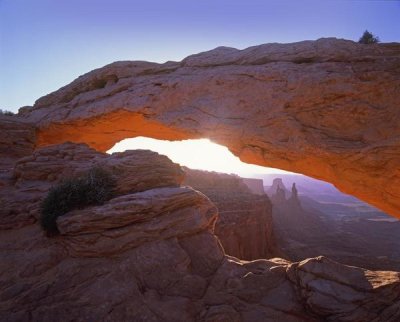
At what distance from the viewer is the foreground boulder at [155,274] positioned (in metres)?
8.11

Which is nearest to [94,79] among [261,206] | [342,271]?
[342,271]

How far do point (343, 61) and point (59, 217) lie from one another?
14.1 m

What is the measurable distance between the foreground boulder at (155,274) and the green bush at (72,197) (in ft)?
1.49

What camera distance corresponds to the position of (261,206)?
5669 centimetres

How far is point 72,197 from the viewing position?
38.4 feet

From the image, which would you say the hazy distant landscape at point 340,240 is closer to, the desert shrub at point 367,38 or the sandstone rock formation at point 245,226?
the sandstone rock formation at point 245,226

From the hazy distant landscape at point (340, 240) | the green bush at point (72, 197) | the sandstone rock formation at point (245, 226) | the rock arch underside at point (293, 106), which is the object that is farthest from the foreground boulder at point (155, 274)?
the hazy distant landscape at point (340, 240)

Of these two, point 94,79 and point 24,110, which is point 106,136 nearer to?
A: point 94,79

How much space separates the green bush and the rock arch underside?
5.53m

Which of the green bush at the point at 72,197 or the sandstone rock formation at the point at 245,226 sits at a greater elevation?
the green bush at the point at 72,197

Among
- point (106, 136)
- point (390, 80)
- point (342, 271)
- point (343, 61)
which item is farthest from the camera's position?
point (106, 136)

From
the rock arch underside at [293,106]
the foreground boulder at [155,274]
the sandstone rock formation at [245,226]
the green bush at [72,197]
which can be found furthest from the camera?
the sandstone rock formation at [245,226]

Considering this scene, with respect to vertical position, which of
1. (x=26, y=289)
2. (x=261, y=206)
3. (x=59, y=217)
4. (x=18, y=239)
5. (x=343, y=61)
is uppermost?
(x=343, y=61)

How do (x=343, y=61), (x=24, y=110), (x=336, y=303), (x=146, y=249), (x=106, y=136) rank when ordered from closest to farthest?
(x=336, y=303), (x=146, y=249), (x=343, y=61), (x=106, y=136), (x=24, y=110)
